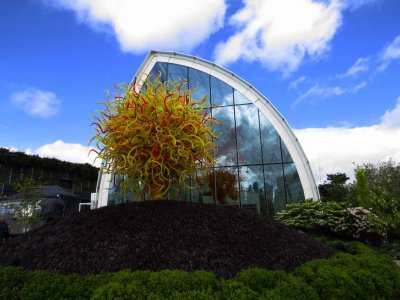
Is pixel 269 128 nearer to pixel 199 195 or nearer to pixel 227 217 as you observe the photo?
pixel 199 195

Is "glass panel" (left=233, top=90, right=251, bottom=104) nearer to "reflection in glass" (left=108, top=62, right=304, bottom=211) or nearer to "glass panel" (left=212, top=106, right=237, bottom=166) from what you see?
"reflection in glass" (left=108, top=62, right=304, bottom=211)

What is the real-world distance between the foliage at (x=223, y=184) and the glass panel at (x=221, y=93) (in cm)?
336

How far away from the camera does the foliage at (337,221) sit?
12.0 metres

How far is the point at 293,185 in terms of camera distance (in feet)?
50.0

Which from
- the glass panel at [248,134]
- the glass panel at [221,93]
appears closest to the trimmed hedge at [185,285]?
the glass panel at [248,134]

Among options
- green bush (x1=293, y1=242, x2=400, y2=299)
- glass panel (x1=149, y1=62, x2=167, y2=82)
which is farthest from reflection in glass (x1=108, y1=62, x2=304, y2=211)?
green bush (x1=293, y1=242, x2=400, y2=299)

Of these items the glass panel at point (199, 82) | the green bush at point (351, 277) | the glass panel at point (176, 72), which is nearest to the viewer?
the green bush at point (351, 277)

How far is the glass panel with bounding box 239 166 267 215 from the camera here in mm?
15133

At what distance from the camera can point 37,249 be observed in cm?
559

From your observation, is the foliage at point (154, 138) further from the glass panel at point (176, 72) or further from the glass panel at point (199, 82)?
the glass panel at point (176, 72)

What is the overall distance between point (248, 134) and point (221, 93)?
2.49 m

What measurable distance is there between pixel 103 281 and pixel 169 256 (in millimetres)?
1077

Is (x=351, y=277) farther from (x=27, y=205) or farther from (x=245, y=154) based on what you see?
(x=27, y=205)

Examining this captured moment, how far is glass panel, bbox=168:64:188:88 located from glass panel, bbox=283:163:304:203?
6878 mm
